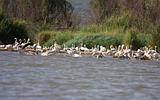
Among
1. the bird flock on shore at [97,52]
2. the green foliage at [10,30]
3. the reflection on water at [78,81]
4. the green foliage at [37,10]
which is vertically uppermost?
the green foliage at [37,10]

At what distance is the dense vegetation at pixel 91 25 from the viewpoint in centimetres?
1942

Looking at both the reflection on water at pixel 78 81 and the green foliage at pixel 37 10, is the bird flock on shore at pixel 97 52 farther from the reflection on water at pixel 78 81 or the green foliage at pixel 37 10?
the green foliage at pixel 37 10

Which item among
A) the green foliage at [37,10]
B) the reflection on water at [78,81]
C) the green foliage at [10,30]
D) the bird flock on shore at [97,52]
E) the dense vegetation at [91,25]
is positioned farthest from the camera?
the green foliage at [37,10]

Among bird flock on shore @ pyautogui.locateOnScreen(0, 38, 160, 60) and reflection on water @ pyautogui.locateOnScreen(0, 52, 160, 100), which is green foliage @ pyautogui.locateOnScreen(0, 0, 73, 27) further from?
reflection on water @ pyautogui.locateOnScreen(0, 52, 160, 100)

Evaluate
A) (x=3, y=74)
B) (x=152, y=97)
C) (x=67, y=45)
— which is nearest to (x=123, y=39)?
(x=67, y=45)

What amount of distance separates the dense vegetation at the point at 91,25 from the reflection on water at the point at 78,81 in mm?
5602

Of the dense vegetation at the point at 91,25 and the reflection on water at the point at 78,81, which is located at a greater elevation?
the dense vegetation at the point at 91,25

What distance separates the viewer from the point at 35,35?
899 inches

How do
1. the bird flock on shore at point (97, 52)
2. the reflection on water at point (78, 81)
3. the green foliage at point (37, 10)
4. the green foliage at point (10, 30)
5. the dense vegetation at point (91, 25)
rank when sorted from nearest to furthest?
1. the reflection on water at point (78, 81)
2. the bird flock on shore at point (97, 52)
3. the dense vegetation at point (91, 25)
4. the green foliage at point (10, 30)
5. the green foliage at point (37, 10)

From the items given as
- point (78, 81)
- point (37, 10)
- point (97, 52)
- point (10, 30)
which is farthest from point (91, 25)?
point (78, 81)

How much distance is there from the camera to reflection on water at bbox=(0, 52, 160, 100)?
7832 millimetres

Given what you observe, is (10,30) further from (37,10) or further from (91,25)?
(37,10)

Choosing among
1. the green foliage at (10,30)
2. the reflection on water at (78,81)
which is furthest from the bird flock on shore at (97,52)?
the green foliage at (10,30)

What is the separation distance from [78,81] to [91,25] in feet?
47.8
